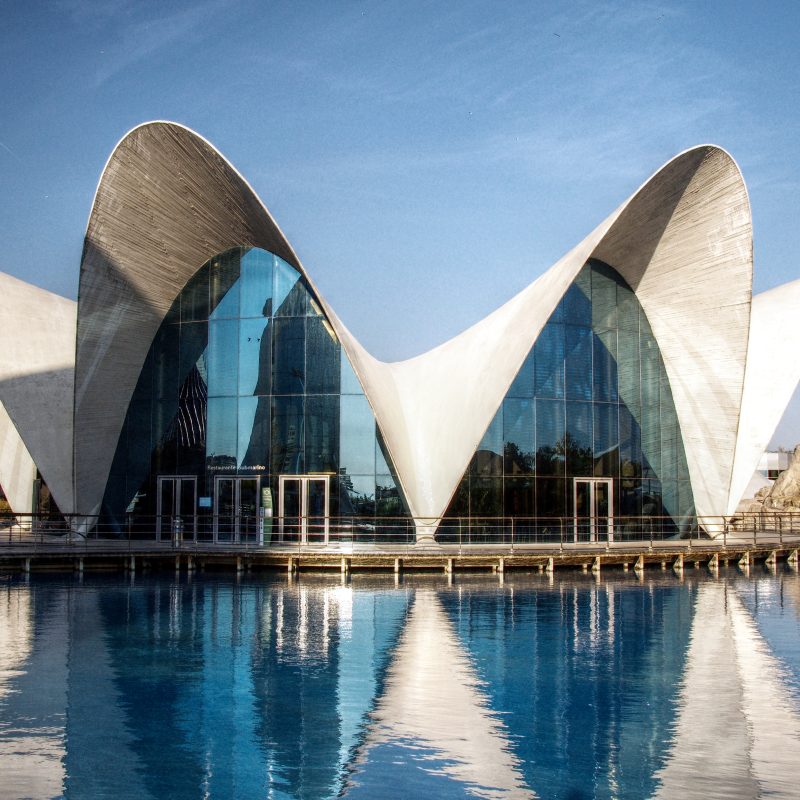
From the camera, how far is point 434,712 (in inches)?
413

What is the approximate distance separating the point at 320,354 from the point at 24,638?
12.6 metres

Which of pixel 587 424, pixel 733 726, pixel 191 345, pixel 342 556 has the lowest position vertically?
pixel 733 726

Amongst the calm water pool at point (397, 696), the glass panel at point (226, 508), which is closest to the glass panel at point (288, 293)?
the glass panel at point (226, 508)

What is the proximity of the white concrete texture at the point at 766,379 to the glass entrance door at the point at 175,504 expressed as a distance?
48.5 feet

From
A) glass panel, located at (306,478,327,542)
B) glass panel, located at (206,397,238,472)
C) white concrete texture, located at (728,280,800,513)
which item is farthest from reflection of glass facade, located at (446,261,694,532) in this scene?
glass panel, located at (206,397,238,472)

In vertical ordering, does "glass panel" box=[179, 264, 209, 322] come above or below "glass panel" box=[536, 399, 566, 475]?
above

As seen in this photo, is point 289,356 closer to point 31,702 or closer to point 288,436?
point 288,436

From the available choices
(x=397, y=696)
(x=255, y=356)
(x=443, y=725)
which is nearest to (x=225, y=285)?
(x=255, y=356)

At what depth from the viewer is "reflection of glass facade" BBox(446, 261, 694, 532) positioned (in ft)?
84.6

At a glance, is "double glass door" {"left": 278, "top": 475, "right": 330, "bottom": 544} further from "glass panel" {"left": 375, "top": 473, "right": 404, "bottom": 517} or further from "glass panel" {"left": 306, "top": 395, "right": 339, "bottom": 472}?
"glass panel" {"left": 375, "top": 473, "right": 404, "bottom": 517}

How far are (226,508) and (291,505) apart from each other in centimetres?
185

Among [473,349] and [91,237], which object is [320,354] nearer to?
[473,349]

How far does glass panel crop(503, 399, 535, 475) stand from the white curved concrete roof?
39.5 inches

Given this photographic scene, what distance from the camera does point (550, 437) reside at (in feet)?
86.8
